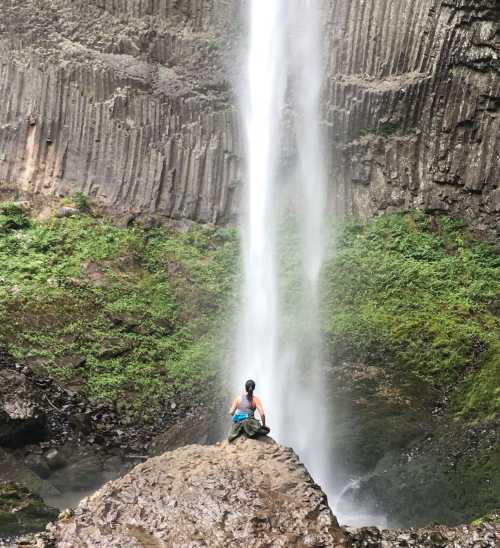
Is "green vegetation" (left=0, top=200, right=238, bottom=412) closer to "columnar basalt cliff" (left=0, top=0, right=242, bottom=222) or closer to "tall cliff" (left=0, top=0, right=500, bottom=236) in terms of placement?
"columnar basalt cliff" (left=0, top=0, right=242, bottom=222)

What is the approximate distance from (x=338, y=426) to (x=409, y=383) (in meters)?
1.87

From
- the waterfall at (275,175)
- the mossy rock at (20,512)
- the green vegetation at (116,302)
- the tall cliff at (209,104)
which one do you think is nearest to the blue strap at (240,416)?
the mossy rock at (20,512)

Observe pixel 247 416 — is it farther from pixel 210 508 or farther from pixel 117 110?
pixel 117 110

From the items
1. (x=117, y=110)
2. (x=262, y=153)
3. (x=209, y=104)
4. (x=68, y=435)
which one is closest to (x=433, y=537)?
(x=68, y=435)

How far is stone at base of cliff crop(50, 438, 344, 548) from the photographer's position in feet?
21.2

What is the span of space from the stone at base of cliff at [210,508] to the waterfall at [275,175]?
22.5ft

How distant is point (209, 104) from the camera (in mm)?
19234

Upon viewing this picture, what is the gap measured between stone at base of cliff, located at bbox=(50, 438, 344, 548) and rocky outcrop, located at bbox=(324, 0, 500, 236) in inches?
471

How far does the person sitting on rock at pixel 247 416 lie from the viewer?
27.0 ft

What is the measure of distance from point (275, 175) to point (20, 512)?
12581 mm

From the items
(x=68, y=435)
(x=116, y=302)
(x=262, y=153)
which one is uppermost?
(x=262, y=153)

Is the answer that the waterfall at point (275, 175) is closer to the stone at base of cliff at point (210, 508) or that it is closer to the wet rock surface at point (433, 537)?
the stone at base of cliff at point (210, 508)

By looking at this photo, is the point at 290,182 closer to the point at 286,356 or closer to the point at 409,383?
the point at 286,356

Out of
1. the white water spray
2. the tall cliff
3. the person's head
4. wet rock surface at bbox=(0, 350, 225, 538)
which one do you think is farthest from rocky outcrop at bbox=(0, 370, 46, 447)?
the tall cliff
